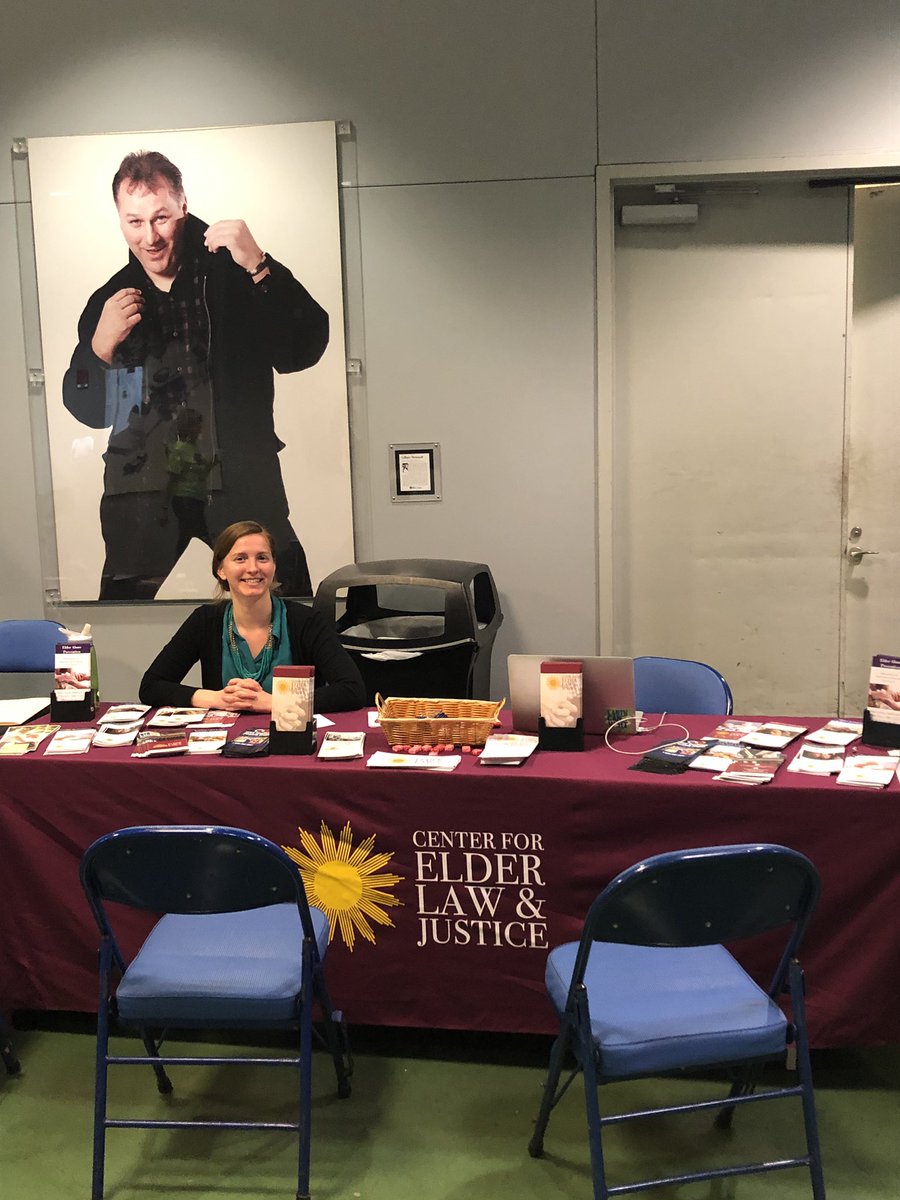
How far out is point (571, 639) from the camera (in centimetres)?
420

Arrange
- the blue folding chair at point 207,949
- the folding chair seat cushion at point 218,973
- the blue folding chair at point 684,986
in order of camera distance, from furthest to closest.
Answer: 1. the folding chair seat cushion at point 218,973
2. the blue folding chair at point 207,949
3. the blue folding chair at point 684,986

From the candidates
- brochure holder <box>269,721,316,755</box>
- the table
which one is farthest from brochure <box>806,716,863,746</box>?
brochure holder <box>269,721,316,755</box>

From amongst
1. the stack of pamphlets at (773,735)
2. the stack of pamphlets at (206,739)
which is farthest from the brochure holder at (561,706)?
the stack of pamphlets at (206,739)

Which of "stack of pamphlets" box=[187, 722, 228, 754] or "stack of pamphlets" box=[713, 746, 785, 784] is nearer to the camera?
"stack of pamphlets" box=[713, 746, 785, 784]

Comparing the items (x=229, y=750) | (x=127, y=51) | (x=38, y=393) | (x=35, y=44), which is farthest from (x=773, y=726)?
(x=35, y=44)

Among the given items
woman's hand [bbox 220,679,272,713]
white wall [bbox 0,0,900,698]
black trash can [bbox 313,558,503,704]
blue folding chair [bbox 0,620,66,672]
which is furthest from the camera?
white wall [bbox 0,0,900,698]

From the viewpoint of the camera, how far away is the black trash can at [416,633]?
11.7 feet

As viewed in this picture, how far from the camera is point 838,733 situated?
8.45 feet

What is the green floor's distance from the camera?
210 centimetres

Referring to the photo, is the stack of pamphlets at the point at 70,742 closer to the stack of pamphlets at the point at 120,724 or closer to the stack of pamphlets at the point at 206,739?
the stack of pamphlets at the point at 120,724

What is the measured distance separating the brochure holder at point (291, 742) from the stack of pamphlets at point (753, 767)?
966 mm

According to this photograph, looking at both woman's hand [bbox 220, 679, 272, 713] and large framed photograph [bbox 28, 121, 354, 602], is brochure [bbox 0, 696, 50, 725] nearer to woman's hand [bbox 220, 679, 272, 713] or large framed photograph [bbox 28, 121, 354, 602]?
woman's hand [bbox 220, 679, 272, 713]

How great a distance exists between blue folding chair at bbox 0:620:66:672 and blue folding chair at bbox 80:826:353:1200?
68.7 inches

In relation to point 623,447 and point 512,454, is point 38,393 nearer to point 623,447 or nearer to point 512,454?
point 512,454
